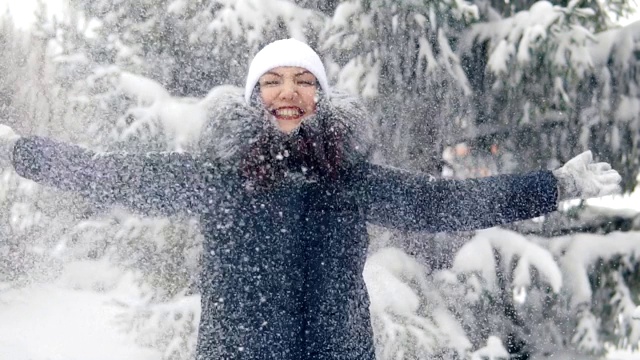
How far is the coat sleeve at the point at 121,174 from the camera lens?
150cm

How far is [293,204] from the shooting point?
5.28 feet

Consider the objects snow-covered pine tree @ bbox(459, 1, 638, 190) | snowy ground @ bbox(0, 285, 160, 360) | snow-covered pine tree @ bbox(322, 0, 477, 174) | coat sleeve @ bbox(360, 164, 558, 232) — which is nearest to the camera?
coat sleeve @ bbox(360, 164, 558, 232)

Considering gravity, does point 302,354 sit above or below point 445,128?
below

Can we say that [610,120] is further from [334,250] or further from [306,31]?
[334,250]

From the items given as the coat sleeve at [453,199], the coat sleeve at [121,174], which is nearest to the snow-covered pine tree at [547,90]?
the coat sleeve at [453,199]

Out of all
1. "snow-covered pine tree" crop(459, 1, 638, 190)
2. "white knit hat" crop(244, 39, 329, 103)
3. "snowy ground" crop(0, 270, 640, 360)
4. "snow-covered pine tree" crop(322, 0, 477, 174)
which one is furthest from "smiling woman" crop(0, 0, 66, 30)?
"white knit hat" crop(244, 39, 329, 103)

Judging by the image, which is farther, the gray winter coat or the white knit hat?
the white knit hat

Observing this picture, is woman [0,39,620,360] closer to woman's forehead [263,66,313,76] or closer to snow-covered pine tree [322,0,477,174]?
woman's forehead [263,66,313,76]

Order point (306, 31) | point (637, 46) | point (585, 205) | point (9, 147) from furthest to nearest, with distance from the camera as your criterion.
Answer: point (585, 205) → point (306, 31) → point (637, 46) → point (9, 147)

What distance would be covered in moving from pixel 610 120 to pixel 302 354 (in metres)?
2.86

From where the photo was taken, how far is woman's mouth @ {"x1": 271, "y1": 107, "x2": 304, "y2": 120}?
64.4 inches

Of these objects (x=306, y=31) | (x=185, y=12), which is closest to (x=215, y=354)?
(x=306, y=31)

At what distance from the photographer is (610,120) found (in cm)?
371

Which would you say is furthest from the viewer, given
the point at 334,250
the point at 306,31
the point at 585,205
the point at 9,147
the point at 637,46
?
the point at 585,205
